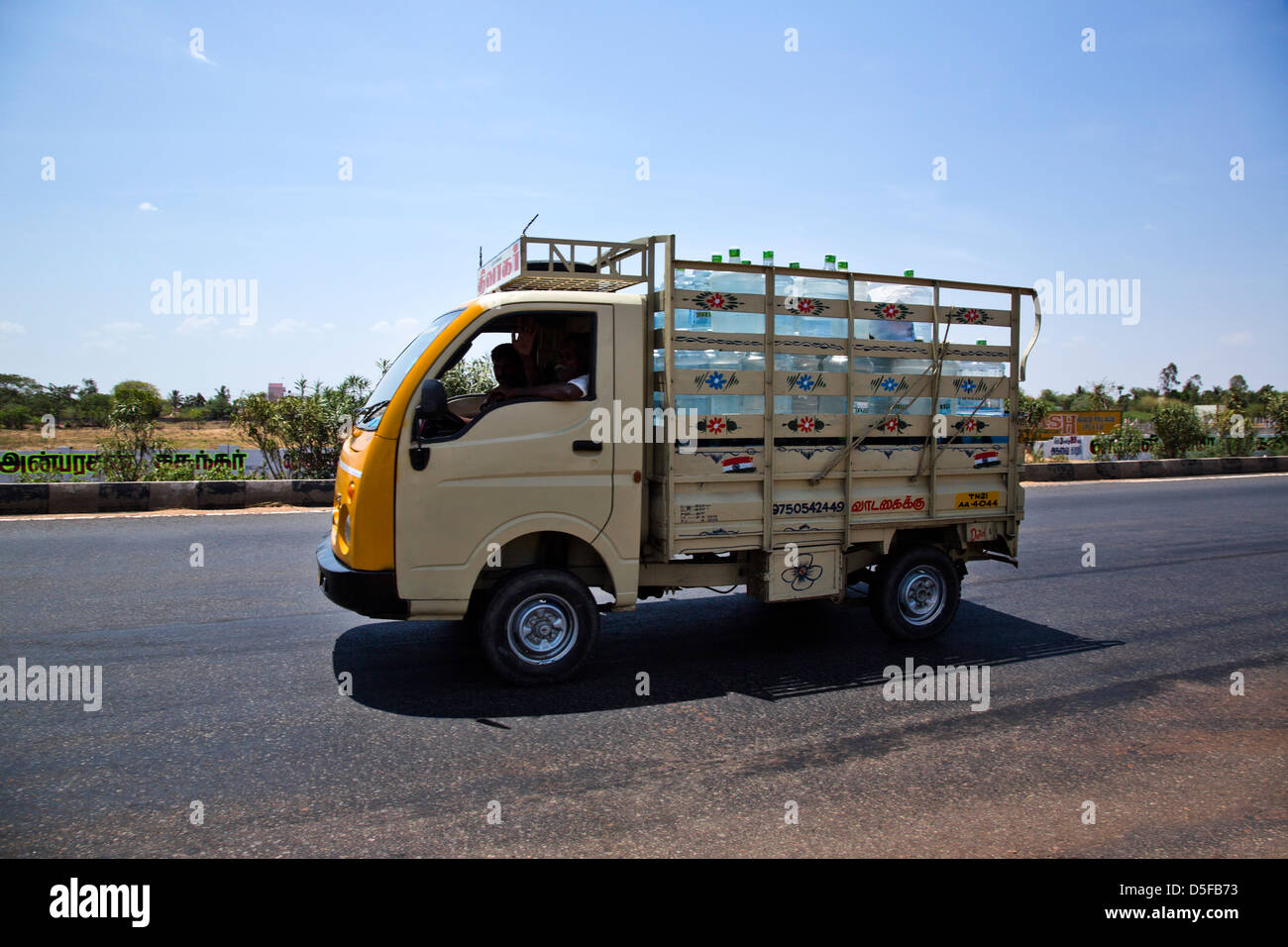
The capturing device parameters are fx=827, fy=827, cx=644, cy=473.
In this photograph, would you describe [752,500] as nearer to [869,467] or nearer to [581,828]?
[869,467]

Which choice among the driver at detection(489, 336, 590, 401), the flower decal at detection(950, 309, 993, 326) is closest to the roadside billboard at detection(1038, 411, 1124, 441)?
the flower decal at detection(950, 309, 993, 326)

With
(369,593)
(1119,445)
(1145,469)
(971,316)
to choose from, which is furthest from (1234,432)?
(369,593)

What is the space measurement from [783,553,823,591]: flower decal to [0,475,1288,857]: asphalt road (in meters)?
0.57

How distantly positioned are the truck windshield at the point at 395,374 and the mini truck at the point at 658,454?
0.10 ft

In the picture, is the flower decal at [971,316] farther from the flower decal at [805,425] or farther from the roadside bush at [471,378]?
the roadside bush at [471,378]

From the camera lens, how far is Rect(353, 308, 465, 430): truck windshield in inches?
209

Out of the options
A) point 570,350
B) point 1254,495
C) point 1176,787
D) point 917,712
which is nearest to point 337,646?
point 570,350

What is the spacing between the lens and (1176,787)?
408 centimetres

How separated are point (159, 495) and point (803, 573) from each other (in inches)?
437

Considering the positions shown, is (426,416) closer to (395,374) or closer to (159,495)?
(395,374)

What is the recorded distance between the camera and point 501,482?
518 cm

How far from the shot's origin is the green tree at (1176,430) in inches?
1043

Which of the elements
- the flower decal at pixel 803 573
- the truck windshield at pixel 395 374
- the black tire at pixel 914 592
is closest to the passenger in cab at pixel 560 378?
the truck windshield at pixel 395 374

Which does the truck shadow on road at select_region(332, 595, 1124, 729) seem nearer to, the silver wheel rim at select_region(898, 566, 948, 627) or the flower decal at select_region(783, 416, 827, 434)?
the silver wheel rim at select_region(898, 566, 948, 627)
